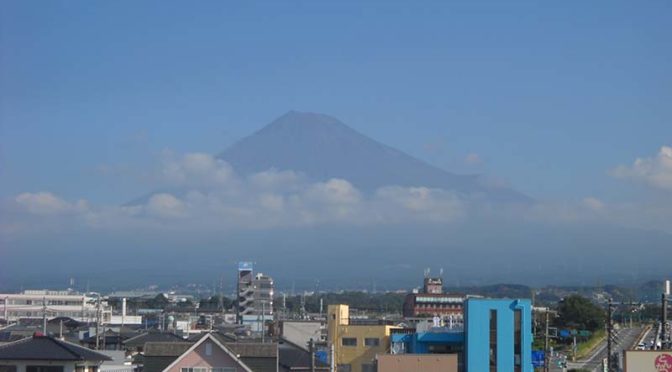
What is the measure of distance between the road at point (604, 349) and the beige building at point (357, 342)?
6361 mm

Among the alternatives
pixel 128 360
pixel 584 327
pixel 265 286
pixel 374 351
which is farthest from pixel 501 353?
pixel 265 286

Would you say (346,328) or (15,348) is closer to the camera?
(15,348)

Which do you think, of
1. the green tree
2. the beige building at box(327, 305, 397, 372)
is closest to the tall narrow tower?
the green tree

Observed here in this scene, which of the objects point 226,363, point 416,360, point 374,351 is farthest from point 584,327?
point 226,363

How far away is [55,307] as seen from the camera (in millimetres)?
92750

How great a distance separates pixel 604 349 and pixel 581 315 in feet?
32.5

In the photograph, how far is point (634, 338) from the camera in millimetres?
54406

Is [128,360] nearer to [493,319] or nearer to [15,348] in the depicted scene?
[15,348]

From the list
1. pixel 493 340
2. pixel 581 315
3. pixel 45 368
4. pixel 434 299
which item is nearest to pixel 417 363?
pixel 493 340

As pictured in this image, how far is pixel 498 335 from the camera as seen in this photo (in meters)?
36.5

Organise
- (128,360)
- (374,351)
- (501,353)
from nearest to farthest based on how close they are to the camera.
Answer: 1. (128,360)
2. (501,353)
3. (374,351)

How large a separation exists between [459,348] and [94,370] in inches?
636

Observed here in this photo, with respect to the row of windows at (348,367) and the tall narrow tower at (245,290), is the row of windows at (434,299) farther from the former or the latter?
the row of windows at (348,367)

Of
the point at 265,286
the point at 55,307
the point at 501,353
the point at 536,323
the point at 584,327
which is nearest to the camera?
the point at 501,353
